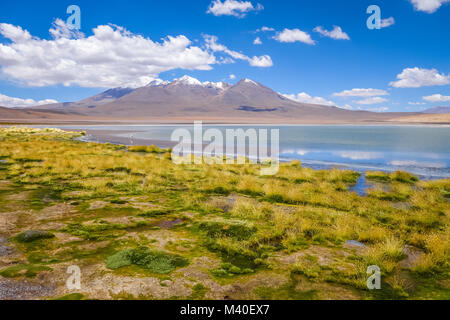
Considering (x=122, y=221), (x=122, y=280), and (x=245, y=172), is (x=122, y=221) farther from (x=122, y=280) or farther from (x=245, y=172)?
(x=245, y=172)

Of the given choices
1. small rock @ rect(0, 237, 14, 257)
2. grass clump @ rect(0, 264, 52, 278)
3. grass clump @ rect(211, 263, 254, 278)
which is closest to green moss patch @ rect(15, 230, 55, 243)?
small rock @ rect(0, 237, 14, 257)

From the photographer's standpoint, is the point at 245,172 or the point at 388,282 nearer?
the point at 388,282

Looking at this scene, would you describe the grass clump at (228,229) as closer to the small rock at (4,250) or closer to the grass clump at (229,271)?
the grass clump at (229,271)

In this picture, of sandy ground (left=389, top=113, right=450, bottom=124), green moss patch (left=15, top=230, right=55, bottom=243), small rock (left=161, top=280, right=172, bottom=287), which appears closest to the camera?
small rock (left=161, top=280, right=172, bottom=287)

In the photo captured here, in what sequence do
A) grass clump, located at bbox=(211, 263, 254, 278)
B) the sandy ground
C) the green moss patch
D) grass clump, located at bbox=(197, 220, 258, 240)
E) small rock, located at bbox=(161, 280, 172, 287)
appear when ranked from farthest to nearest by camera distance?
the sandy ground < grass clump, located at bbox=(197, 220, 258, 240) < the green moss patch < grass clump, located at bbox=(211, 263, 254, 278) < small rock, located at bbox=(161, 280, 172, 287)

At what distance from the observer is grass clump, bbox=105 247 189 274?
226 inches

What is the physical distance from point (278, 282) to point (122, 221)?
5061 millimetres

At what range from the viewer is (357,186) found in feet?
49.9

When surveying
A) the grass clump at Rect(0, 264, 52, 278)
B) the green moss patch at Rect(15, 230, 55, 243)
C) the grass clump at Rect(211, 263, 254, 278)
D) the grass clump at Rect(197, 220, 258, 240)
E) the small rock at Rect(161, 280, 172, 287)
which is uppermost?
the green moss patch at Rect(15, 230, 55, 243)

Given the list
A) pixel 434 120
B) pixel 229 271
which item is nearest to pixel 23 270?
pixel 229 271

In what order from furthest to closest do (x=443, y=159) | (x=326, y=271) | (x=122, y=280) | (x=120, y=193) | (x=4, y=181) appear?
(x=443, y=159) → (x=4, y=181) → (x=120, y=193) → (x=326, y=271) → (x=122, y=280)

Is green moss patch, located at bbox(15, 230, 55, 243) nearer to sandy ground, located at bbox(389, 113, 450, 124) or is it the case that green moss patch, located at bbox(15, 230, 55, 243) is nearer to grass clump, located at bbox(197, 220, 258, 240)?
grass clump, located at bbox(197, 220, 258, 240)
